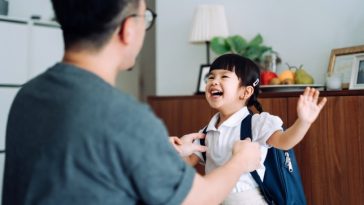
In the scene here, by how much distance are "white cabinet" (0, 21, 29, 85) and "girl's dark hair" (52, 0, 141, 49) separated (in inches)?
101

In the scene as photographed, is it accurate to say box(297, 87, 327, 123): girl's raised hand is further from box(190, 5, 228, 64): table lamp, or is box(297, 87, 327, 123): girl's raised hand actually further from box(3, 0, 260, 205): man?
box(190, 5, 228, 64): table lamp

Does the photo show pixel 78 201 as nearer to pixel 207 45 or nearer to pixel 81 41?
pixel 81 41

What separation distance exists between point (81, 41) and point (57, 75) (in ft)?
0.28

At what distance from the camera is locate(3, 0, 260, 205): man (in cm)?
78

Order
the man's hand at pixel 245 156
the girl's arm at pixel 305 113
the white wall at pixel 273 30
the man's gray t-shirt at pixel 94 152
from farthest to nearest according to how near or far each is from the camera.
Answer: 1. the white wall at pixel 273 30
2. the girl's arm at pixel 305 113
3. the man's hand at pixel 245 156
4. the man's gray t-shirt at pixel 94 152

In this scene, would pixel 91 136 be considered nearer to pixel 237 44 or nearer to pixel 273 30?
pixel 237 44

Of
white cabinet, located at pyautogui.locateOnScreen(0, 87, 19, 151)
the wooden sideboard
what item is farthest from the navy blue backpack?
white cabinet, located at pyautogui.locateOnScreen(0, 87, 19, 151)

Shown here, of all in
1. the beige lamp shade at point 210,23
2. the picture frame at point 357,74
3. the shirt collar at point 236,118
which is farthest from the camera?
the beige lamp shade at point 210,23

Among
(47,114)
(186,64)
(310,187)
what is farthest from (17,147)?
(186,64)

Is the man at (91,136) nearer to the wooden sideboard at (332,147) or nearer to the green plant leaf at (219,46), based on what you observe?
the wooden sideboard at (332,147)

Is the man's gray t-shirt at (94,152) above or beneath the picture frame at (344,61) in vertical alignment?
beneath

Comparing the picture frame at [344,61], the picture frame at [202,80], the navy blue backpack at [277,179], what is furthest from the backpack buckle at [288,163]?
the picture frame at [202,80]

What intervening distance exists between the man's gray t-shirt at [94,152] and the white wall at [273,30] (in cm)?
195

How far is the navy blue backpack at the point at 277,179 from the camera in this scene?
1.49 metres
